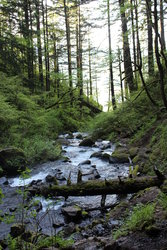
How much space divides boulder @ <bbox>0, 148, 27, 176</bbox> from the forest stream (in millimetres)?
603

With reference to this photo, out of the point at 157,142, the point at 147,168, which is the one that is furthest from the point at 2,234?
the point at 157,142

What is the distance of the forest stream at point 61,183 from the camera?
4996mm

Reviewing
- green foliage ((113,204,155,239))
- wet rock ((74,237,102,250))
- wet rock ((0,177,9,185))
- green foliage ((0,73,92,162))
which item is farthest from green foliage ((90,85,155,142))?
wet rock ((74,237,102,250))

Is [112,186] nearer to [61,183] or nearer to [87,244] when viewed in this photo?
[87,244]

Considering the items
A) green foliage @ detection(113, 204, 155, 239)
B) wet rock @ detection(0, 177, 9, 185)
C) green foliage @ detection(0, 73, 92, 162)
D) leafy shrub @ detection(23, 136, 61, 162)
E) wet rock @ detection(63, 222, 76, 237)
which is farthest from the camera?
green foliage @ detection(0, 73, 92, 162)

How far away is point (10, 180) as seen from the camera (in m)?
8.44

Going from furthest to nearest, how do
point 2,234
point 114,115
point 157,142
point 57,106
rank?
point 57,106, point 114,115, point 157,142, point 2,234

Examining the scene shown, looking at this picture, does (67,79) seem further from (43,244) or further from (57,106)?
(43,244)

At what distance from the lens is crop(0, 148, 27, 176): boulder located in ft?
29.9

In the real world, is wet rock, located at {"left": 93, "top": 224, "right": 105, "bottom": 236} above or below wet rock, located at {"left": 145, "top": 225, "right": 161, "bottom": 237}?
below

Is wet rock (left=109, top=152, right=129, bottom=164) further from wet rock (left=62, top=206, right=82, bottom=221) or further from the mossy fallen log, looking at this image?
wet rock (left=62, top=206, right=82, bottom=221)

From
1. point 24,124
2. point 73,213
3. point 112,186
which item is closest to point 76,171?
point 73,213

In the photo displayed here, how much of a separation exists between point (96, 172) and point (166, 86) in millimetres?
6220

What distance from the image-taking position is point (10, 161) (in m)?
9.19
